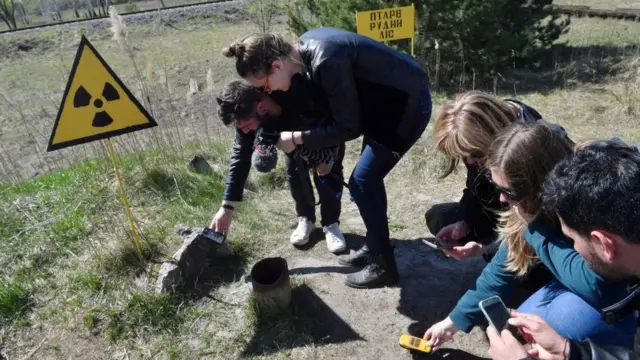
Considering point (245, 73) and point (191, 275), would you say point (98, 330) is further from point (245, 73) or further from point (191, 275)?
point (245, 73)

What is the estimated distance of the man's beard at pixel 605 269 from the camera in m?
1.46

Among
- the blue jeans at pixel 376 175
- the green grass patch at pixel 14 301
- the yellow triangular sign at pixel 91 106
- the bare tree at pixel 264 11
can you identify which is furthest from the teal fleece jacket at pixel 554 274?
the bare tree at pixel 264 11

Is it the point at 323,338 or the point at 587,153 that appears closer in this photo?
the point at 587,153

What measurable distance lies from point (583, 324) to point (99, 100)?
2.41 m

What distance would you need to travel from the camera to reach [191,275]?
9.20 ft

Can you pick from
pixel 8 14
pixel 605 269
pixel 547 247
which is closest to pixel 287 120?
pixel 547 247

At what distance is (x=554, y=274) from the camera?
176cm

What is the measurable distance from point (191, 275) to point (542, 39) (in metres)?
6.95

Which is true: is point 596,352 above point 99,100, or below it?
below

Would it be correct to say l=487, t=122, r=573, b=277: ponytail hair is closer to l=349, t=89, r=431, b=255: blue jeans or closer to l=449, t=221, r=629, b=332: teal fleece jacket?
l=449, t=221, r=629, b=332: teal fleece jacket

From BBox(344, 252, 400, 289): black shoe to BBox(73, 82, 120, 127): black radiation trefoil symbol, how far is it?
1583 mm

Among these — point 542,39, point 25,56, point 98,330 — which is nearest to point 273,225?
point 98,330

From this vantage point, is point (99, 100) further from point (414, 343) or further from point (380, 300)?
point (414, 343)

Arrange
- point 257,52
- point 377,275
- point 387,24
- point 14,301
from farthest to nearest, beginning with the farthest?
point 387,24 < point 14,301 < point 377,275 < point 257,52
